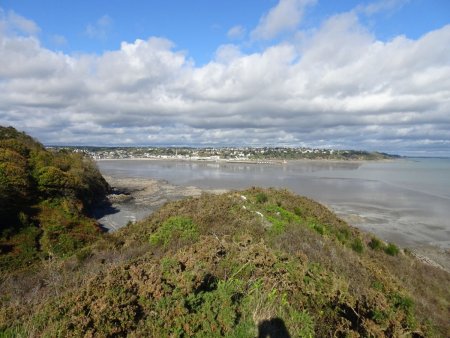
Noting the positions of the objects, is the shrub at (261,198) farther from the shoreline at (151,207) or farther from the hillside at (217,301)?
the hillside at (217,301)

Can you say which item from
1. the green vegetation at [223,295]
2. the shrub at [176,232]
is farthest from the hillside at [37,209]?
the green vegetation at [223,295]

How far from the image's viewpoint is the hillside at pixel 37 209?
709 inches

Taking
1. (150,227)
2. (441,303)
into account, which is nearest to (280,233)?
(150,227)

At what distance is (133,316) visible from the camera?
15.2 ft

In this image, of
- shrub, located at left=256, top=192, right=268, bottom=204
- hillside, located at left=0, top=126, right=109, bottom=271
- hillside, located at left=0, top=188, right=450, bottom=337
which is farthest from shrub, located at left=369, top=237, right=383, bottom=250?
hillside, located at left=0, top=126, right=109, bottom=271

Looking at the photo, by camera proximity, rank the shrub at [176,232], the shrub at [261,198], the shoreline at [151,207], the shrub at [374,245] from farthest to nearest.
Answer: the shoreline at [151,207]
the shrub at [374,245]
the shrub at [261,198]
the shrub at [176,232]

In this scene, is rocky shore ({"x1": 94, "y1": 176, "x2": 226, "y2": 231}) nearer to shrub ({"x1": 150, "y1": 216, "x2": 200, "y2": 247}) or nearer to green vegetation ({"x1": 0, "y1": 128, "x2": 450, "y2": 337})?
shrub ({"x1": 150, "y1": 216, "x2": 200, "y2": 247})

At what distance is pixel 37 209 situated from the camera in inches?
959

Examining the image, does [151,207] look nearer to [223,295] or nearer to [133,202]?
[133,202]

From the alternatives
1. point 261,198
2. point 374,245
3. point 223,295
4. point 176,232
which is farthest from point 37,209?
point 223,295

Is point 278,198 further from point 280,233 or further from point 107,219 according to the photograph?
point 107,219

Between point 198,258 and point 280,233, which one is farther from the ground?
point 198,258

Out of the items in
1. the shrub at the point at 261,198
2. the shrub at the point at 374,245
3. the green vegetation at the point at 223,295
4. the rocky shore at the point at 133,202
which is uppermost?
the green vegetation at the point at 223,295

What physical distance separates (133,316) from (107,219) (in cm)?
2844
